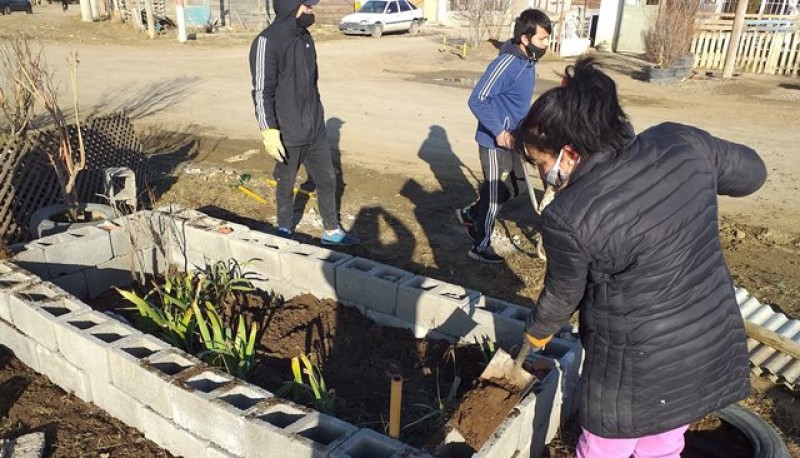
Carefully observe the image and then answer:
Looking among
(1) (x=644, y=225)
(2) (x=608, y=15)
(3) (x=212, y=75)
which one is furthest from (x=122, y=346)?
(2) (x=608, y=15)

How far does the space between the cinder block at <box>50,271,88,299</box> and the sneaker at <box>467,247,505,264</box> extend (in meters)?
2.89

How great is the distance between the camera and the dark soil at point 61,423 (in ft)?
9.53

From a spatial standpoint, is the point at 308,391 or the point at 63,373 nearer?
the point at 308,391

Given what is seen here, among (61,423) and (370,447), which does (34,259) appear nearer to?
(61,423)

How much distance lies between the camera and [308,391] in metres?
3.04

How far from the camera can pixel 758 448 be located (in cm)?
293

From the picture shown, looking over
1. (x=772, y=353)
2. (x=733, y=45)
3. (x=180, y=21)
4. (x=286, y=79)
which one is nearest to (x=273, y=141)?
(x=286, y=79)

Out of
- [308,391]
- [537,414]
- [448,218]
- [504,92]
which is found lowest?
[448,218]

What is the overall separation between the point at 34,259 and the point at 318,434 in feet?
7.96

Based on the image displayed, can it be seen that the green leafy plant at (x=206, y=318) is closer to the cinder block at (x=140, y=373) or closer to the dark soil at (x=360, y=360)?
the dark soil at (x=360, y=360)

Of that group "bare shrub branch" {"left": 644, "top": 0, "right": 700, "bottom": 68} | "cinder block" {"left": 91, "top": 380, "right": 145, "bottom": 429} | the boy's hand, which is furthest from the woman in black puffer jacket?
"bare shrub branch" {"left": 644, "top": 0, "right": 700, "bottom": 68}

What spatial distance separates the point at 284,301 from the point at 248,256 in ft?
1.27

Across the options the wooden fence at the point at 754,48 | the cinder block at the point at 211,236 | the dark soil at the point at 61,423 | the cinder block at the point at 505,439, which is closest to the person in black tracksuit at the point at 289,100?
the cinder block at the point at 211,236

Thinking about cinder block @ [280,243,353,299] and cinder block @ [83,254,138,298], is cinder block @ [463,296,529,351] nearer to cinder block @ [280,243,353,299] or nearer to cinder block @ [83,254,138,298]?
cinder block @ [280,243,353,299]
